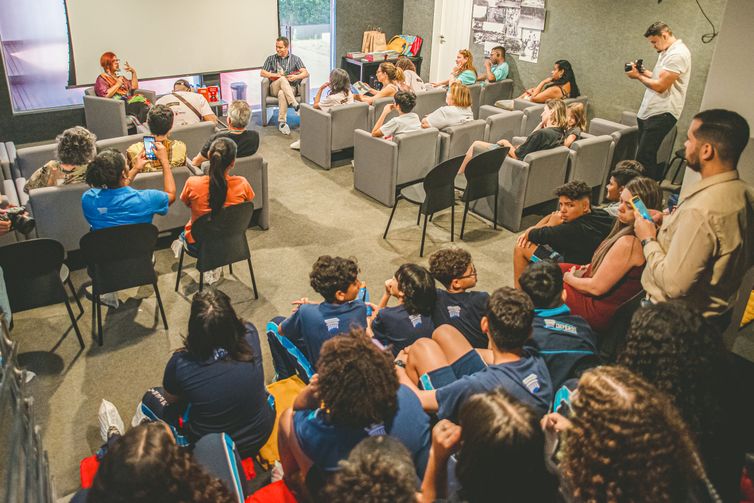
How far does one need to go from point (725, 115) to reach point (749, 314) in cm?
180

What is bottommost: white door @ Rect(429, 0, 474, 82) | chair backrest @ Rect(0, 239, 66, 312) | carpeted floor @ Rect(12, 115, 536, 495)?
carpeted floor @ Rect(12, 115, 536, 495)

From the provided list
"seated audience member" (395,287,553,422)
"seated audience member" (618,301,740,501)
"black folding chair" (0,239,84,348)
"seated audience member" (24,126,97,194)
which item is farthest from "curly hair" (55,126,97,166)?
"seated audience member" (618,301,740,501)

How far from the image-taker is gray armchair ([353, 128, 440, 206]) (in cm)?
568

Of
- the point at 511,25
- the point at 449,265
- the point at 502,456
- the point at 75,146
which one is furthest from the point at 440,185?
the point at 511,25

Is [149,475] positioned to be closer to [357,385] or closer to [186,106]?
[357,385]

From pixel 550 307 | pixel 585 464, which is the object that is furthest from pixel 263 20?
pixel 585 464

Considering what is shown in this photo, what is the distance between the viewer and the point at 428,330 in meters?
2.86

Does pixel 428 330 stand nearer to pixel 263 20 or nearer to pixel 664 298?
pixel 664 298

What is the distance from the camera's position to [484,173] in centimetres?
516

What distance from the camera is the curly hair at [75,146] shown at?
4.11 m

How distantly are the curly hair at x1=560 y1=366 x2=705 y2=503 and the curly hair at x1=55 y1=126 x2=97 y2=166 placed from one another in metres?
3.74

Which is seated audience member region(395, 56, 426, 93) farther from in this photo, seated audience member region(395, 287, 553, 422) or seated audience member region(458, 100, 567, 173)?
seated audience member region(395, 287, 553, 422)

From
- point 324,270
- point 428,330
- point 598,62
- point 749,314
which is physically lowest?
point 749,314

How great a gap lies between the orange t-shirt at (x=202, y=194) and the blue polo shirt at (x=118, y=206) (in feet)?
0.72
